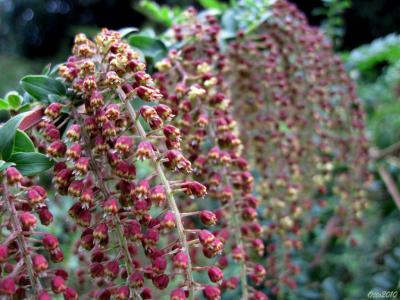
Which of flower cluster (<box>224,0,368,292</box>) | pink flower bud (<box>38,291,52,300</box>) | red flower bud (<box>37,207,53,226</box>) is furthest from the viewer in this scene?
flower cluster (<box>224,0,368,292</box>)

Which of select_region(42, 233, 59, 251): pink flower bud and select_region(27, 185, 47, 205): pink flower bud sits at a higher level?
Result: select_region(27, 185, 47, 205): pink flower bud

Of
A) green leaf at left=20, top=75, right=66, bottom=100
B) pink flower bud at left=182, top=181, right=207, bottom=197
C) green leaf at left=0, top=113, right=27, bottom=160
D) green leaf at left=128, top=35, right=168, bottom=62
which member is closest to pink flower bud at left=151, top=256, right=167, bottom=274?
pink flower bud at left=182, top=181, right=207, bottom=197

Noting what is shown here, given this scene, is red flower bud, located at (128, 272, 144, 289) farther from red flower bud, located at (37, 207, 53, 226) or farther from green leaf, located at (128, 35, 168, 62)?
green leaf, located at (128, 35, 168, 62)

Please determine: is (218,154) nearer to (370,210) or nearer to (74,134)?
(74,134)

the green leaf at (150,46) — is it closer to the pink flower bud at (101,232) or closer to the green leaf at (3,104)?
the green leaf at (3,104)

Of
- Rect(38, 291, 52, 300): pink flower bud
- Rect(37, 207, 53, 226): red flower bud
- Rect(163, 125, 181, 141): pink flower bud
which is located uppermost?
Rect(163, 125, 181, 141): pink flower bud

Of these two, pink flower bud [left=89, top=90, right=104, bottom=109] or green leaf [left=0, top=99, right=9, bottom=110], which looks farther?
green leaf [left=0, top=99, right=9, bottom=110]

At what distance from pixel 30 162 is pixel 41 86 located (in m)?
0.21

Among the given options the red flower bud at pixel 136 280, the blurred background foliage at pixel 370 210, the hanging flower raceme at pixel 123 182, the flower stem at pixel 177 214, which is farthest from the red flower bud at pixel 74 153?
the blurred background foliage at pixel 370 210

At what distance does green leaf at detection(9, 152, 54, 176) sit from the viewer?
2.89ft

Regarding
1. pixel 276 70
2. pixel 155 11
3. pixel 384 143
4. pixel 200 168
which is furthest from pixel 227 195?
pixel 384 143

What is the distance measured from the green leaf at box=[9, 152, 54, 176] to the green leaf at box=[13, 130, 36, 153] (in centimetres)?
5

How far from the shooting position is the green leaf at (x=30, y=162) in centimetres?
88

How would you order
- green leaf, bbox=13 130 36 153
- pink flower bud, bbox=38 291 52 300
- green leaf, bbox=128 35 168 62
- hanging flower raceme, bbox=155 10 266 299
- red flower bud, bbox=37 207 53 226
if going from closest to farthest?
pink flower bud, bbox=38 291 52 300 → red flower bud, bbox=37 207 53 226 → green leaf, bbox=13 130 36 153 → hanging flower raceme, bbox=155 10 266 299 → green leaf, bbox=128 35 168 62
